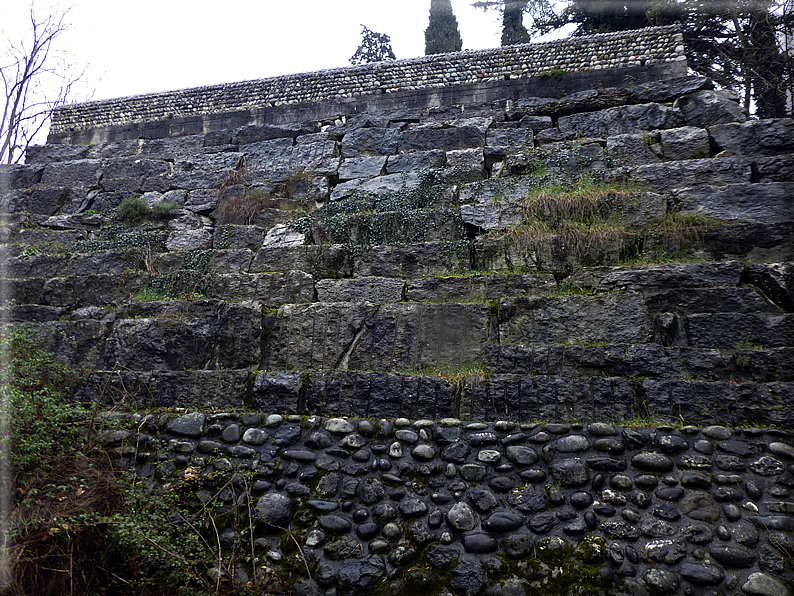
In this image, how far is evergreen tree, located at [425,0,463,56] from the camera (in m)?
17.2

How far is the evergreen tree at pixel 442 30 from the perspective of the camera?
17.2 m

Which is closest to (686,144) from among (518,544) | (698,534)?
(698,534)

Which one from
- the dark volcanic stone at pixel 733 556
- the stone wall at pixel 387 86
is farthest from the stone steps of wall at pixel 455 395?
the stone wall at pixel 387 86

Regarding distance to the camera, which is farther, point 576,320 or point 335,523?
point 576,320

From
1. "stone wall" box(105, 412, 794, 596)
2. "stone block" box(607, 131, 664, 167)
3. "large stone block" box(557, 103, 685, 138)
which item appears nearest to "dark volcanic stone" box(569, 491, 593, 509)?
"stone wall" box(105, 412, 794, 596)

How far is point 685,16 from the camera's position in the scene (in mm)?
10383

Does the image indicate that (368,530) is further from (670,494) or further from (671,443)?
(671,443)

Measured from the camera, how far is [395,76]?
8.52m

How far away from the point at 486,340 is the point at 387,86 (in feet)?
18.5

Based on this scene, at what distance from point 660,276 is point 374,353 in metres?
2.50

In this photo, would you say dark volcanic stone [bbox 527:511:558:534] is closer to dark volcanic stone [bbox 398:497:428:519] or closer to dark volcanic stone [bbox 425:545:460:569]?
dark volcanic stone [bbox 425:545:460:569]

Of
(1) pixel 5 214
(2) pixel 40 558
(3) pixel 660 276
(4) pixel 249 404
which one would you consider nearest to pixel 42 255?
(1) pixel 5 214

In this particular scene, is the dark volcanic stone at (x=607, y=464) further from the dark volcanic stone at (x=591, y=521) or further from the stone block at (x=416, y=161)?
the stone block at (x=416, y=161)

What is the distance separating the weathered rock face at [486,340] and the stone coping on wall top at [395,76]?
107cm
